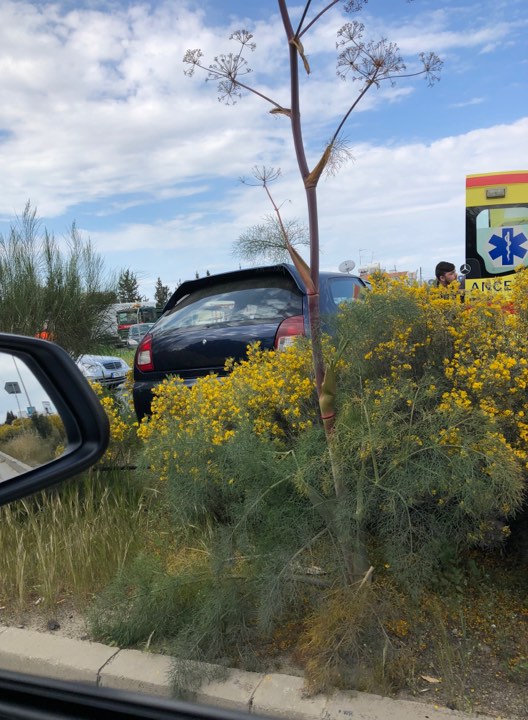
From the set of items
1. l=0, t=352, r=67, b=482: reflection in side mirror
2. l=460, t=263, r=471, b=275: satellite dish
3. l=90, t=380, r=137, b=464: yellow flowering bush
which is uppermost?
l=460, t=263, r=471, b=275: satellite dish

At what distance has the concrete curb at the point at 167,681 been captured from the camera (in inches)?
92.9

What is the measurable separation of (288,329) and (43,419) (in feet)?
8.88

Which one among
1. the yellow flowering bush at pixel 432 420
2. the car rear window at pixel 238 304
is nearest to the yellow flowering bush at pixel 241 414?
the yellow flowering bush at pixel 432 420

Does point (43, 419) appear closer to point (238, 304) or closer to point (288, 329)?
point (288, 329)

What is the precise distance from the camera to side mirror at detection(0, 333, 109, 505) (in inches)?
72.8

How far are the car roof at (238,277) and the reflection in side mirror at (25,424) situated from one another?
2.79 metres

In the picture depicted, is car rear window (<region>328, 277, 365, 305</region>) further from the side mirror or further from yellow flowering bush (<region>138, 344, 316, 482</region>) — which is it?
the side mirror

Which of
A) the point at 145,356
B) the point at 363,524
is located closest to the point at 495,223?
the point at 145,356

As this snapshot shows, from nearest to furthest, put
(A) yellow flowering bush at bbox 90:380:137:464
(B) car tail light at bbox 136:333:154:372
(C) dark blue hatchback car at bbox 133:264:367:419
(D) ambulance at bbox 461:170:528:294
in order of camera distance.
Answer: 1. (C) dark blue hatchback car at bbox 133:264:367:419
2. (A) yellow flowering bush at bbox 90:380:137:464
3. (B) car tail light at bbox 136:333:154:372
4. (D) ambulance at bbox 461:170:528:294

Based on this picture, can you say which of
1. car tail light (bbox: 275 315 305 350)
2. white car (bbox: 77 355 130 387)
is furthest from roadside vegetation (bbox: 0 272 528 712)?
white car (bbox: 77 355 130 387)

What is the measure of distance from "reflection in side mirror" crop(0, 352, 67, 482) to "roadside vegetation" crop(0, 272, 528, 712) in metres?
1.05

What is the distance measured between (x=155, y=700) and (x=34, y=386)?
1511mm

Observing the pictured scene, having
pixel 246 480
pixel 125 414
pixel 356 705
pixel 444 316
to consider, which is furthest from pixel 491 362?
pixel 125 414

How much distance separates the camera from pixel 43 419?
192 centimetres
